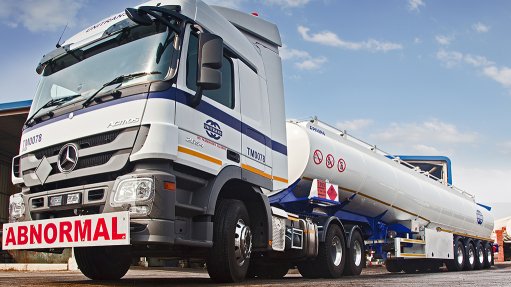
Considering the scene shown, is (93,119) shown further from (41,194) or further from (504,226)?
(504,226)

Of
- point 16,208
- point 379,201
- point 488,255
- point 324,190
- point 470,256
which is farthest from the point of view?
point 488,255

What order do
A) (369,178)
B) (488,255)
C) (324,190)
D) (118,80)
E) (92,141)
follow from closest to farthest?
(92,141) < (118,80) < (324,190) < (369,178) < (488,255)

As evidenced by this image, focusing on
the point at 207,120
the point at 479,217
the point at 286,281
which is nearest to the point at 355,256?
the point at 286,281

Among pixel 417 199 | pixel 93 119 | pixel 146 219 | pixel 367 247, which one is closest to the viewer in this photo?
pixel 146 219

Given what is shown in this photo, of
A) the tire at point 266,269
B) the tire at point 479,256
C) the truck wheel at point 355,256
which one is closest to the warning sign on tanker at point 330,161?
the truck wheel at point 355,256

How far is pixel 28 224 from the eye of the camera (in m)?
5.79

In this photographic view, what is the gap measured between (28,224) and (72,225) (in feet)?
2.30

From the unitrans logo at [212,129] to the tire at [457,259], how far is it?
1184cm

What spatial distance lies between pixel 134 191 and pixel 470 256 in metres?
15.1

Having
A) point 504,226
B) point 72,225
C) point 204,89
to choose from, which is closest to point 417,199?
point 204,89

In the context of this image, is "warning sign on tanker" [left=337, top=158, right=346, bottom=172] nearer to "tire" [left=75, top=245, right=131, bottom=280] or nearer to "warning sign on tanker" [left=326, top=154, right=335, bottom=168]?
"warning sign on tanker" [left=326, top=154, right=335, bottom=168]

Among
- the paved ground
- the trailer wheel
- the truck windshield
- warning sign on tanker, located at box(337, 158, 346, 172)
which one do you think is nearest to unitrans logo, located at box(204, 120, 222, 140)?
the truck windshield

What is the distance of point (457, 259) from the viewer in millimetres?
16141

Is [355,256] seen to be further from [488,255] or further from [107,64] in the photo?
[488,255]
